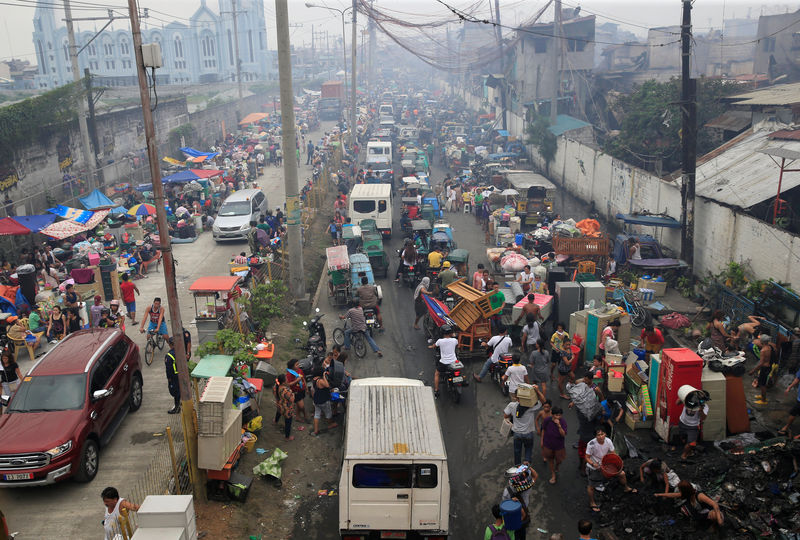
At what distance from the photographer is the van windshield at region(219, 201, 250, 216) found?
25438mm

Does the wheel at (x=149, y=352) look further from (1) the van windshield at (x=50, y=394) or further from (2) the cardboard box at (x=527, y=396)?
(2) the cardboard box at (x=527, y=396)

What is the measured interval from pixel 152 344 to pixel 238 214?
39.7 feet

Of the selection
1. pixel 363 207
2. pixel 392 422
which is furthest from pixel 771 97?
pixel 392 422

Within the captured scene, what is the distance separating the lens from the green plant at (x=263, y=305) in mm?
15148

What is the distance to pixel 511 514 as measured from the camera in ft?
25.4

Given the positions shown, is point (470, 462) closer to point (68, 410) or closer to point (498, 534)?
point (498, 534)

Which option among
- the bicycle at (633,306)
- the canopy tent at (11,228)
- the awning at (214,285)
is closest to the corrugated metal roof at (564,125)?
the bicycle at (633,306)

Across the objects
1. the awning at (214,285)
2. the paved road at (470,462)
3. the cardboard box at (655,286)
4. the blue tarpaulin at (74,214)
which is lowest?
the paved road at (470,462)

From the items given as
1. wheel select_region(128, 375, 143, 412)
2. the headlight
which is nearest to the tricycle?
wheel select_region(128, 375, 143, 412)

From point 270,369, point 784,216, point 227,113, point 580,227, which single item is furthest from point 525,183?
point 227,113

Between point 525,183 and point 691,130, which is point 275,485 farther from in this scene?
point 525,183

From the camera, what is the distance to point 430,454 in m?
7.98

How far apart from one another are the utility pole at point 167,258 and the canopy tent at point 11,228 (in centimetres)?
1172

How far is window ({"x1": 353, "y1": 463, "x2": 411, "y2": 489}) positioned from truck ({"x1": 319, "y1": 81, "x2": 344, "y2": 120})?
72.5 metres
